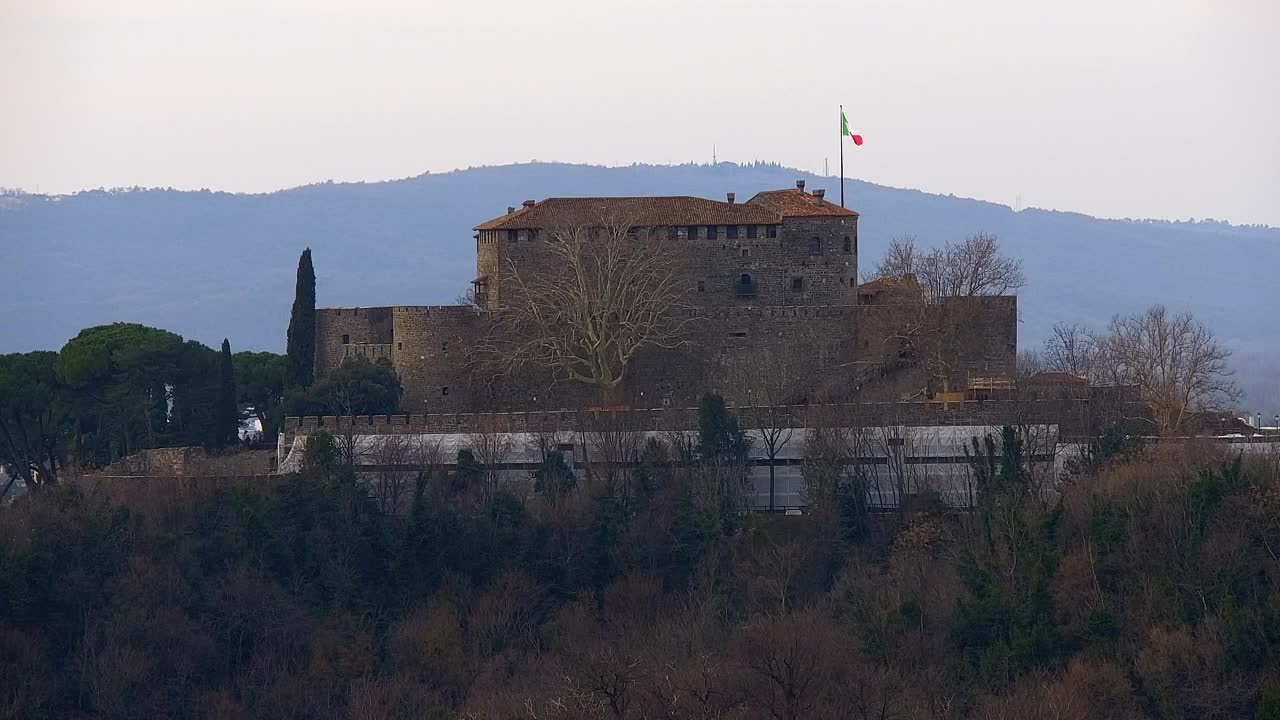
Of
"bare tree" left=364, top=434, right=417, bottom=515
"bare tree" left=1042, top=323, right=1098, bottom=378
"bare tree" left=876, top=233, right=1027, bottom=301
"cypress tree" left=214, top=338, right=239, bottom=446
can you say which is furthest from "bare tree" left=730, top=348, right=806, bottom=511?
"cypress tree" left=214, top=338, right=239, bottom=446

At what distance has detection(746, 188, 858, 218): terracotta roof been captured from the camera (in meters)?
53.5

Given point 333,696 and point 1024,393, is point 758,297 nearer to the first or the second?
point 1024,393

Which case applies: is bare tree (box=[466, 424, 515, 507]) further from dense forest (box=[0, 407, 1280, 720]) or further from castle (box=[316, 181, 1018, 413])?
castle (box=[316, 181, 1018, 413])

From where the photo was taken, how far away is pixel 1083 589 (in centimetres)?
4259

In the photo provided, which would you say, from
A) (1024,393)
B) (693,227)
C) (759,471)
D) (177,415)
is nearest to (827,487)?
(759,471)

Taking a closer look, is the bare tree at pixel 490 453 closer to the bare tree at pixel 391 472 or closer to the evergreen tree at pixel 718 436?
the bare tree at pixel 391 472

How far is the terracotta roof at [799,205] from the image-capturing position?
53.5 metres

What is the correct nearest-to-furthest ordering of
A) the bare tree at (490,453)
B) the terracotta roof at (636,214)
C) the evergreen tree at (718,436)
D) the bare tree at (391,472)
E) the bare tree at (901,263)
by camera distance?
the bare tree at (391,472) → the evergreen tree at (718,436) → the bare tree at (490,453) → the terracotta roof at (636,214) → the bare tree at (901,263)

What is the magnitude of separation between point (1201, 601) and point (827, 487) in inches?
367

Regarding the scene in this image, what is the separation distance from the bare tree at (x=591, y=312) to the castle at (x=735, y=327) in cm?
43

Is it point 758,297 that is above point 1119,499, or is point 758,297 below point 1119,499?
above

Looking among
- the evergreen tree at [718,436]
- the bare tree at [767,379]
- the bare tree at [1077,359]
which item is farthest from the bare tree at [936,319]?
the evergreen tree at [718,436]

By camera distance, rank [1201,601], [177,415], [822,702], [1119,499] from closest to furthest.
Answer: [822,702], [1201,601], [1119,499], [177,415]

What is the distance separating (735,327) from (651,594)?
7.75 metres
